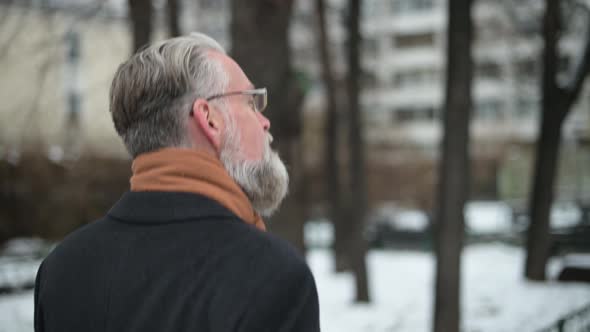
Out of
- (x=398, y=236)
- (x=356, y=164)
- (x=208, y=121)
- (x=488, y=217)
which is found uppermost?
(x=208, y=121)

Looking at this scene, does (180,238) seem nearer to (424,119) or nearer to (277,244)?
(277,244)

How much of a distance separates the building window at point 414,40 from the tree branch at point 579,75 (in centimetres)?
3599

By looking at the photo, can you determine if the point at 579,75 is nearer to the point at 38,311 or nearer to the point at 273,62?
the point at 273,62

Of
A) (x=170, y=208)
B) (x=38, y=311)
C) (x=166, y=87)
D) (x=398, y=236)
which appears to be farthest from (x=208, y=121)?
(x=398, y=236)

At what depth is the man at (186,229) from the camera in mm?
1346

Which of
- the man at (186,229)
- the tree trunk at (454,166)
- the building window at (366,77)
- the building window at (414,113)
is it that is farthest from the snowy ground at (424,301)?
the building window at (414,113)

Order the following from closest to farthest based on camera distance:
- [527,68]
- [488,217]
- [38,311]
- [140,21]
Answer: [38,311] < [140,21] < [527,68] < [488,217]

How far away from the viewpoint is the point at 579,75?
10852mm

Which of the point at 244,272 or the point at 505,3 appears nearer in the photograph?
the point at 244,272

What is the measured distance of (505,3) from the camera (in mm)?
13250

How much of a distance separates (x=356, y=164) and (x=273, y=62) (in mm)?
5590

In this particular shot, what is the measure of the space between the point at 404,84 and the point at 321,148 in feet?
65.5

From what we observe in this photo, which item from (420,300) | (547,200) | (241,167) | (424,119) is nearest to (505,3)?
(547,200)

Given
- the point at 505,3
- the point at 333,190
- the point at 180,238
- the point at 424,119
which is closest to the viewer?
the point at 180,238
